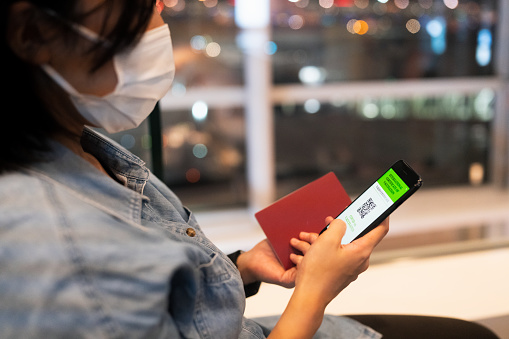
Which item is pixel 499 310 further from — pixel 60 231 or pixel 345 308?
pixel 60 231

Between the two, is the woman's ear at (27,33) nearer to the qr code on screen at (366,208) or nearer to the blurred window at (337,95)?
the qr code on screen at (366,208)

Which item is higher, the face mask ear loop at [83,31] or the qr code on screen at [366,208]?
the face mask ear loop at [83,31]

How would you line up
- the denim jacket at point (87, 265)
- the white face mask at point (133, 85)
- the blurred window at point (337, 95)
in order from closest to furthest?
the denim jacket at point (87, 265), the white face mask at point (133, 85), the blurred window at point (337, 95)

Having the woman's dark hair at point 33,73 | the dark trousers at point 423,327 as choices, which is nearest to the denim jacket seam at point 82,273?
the woman's dark hair at point 33,73

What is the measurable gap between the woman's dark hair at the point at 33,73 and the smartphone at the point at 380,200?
0.45 meters

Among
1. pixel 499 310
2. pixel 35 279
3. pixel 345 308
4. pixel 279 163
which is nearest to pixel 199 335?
pixel 35 279

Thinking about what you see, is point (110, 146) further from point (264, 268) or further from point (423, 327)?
point (423, 327)

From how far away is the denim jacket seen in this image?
46 centimetres

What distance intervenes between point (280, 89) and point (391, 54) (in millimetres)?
824

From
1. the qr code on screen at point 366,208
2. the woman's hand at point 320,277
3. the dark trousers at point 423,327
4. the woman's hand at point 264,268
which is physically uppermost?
the qr code on screen at point 366,208

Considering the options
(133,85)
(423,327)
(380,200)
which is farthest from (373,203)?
(133,85)

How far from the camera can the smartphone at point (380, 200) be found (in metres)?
0.72

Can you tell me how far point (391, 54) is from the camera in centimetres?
264

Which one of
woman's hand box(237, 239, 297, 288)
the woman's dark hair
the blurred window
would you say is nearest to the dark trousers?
woman's hand box(237, 239, 297, 288)
